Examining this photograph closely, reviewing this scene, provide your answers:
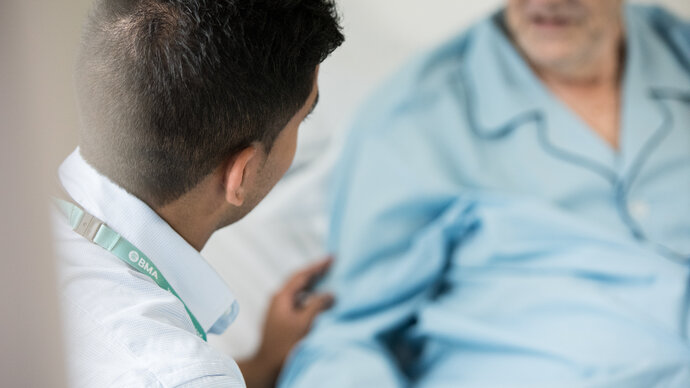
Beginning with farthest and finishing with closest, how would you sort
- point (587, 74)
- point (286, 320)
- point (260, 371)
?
point (587, 74)
point (286, 320)
point (260, 371)

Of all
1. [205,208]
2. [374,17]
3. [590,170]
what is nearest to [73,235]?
[205,208]

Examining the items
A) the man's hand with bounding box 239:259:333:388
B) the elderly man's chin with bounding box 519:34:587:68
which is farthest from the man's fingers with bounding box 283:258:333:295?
the elderly man's chin with bounding box 519:34:587:68

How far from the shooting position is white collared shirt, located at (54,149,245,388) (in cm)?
45

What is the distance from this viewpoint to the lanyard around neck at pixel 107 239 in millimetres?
491

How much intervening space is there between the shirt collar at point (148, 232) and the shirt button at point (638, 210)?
0.72 m

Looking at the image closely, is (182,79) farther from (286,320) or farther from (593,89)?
(593,89)

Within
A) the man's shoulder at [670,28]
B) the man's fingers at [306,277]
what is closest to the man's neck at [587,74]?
the man's shoulder at [670,28]

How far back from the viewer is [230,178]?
53 cm

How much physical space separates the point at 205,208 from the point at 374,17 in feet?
3.45

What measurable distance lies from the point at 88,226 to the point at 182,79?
0.13 meters

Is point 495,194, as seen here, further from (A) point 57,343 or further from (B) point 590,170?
(A) point 57,343

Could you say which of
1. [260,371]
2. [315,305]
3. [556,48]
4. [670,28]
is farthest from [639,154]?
[260,371]

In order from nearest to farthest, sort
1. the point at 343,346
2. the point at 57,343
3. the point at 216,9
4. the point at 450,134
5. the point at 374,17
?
the point at 57,343 → the point at 216,9 → the point at 343,346 → the point at 450,134 → the point at 374,17

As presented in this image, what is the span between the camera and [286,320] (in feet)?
3.67
